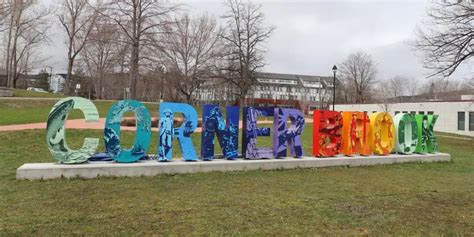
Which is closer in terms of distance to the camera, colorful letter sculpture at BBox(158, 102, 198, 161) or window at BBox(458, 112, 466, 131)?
colorful letter sculpture at BBox(158, 102, 198, 161)

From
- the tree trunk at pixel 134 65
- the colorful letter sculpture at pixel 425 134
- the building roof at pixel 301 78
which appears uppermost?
the building roof at pixel 301 78

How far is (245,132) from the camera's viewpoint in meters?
9.91

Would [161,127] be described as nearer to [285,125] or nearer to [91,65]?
[285,125]

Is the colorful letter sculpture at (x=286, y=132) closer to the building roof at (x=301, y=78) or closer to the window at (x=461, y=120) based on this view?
the window at (x=461, y=120)

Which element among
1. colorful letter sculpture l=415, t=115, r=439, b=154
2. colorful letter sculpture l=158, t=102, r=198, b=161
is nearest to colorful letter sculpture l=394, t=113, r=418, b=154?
colorful letter sculpture l=415, t=115, r=439, b=154

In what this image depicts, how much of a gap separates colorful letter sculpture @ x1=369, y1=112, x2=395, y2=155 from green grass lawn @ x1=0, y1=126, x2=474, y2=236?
114 inches

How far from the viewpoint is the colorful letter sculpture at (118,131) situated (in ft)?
27.1

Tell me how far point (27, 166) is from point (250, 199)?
4645 millimetres

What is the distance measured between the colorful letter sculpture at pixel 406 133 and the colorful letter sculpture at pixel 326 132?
266 cm

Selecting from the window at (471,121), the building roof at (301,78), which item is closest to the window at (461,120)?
the window at (471,121)

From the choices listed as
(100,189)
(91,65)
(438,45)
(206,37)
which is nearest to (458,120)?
(438,45)

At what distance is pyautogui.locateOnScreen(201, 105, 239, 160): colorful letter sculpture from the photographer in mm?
9289

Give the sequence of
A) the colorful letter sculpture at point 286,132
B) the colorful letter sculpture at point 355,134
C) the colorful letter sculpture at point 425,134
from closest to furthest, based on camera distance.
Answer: the colorful letter sculpture at point 286,132 → the colorful letter sculpture at point 355,134 → the colorful letter sculpture at point 425,134

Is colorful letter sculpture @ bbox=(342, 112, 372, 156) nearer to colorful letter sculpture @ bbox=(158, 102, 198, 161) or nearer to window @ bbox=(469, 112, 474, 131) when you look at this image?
colorful letter sculpture @ bbox=(158, 102, 198, 161)
